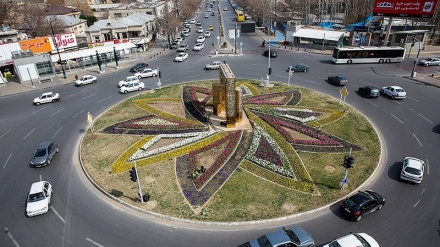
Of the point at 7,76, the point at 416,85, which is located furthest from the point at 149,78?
the point at 416,85

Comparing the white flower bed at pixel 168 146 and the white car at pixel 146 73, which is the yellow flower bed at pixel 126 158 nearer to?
the white flower bed at pixel 168 146

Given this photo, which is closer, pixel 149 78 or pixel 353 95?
pixel 353 95

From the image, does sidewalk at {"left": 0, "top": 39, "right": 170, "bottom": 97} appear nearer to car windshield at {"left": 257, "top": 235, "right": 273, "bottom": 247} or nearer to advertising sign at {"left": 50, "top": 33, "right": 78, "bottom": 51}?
advertising sign at {"left": 50, "top": 33, "right": 78, "bottom": 51}

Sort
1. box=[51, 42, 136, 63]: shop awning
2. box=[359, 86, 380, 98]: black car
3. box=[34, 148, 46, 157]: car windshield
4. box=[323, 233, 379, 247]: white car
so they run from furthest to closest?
1. box=[51, 42, 136, 63]: shop awning
2. box=[359, 86, 380, 98]: black car
3. box=[34, 148, 46, 157]: car windshield
4. box=[323, 233, 379, 247]: white car

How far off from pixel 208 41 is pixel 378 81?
173ft

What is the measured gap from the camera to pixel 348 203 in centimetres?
2294

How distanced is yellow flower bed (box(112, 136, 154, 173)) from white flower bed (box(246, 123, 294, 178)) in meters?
12.2

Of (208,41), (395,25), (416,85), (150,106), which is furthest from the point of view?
(208,41)

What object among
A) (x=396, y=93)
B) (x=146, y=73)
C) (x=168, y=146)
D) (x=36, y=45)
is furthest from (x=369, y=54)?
(x=36, y=45)

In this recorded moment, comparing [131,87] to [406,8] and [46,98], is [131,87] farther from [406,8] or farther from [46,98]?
[406,8]

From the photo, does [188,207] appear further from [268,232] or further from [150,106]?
[150,106]

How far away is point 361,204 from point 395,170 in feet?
27.8

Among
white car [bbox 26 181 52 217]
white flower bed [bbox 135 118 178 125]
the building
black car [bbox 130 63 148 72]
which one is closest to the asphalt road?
white car [bbox 26 181 52 217]

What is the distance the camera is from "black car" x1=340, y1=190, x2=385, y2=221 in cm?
2231
